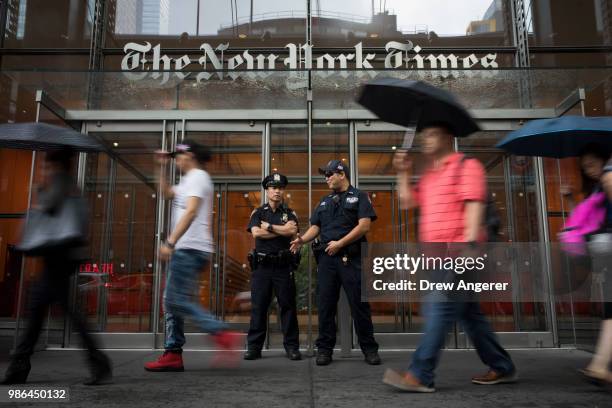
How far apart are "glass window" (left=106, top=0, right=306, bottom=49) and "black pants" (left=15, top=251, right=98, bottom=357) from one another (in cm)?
575

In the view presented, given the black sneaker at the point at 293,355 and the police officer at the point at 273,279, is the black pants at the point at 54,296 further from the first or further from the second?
the black sneaker at the point at 293,355

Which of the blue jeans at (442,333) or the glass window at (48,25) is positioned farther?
the glass window at (48,25)

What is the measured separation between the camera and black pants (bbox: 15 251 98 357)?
2.98 metres

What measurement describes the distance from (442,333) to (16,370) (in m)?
2.59

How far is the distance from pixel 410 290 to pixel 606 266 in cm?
230

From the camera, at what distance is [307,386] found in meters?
3.20

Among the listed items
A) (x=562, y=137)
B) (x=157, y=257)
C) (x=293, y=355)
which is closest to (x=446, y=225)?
(x=562, y=137)

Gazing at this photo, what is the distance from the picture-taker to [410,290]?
532 cm

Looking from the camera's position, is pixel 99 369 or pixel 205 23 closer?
pixel 99 369

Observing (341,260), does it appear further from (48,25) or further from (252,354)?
(48,25)

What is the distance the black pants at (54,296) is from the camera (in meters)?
2.98

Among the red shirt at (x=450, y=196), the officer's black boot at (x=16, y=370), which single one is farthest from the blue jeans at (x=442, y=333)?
the officer's black boot at (x=16, y=370)

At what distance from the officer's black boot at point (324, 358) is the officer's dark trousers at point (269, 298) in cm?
42

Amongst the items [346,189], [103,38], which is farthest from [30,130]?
[103,38]
